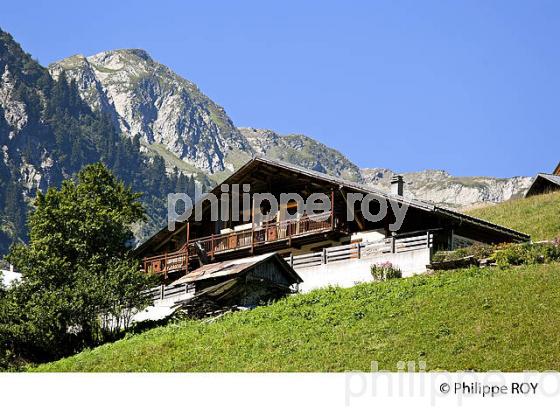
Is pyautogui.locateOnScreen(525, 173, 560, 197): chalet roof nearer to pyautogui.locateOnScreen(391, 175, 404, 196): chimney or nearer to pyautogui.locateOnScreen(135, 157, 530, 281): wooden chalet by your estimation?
pyautogui.locateOnScreen(391, 175, 404, 196): chimney

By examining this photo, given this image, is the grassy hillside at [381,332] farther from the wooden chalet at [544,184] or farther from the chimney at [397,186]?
the wooden chalet at [544,184]

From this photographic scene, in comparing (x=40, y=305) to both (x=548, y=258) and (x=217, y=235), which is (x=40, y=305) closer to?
(x=217, y=235)

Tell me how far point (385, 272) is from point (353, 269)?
2502mm

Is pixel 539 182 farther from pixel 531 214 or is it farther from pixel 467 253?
pixel 467 253

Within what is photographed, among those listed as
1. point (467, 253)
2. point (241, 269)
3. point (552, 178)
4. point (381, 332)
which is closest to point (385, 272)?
point (467, 253)

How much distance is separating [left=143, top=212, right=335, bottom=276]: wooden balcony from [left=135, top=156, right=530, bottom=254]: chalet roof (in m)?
1.64

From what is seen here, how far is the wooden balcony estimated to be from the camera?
4525 cm

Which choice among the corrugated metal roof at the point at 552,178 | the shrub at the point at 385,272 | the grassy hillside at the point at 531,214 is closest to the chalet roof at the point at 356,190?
the shrub at the point at 385,272

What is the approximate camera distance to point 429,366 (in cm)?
2370

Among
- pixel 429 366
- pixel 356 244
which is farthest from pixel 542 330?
pixel 356 244

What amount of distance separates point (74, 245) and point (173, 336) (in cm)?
858

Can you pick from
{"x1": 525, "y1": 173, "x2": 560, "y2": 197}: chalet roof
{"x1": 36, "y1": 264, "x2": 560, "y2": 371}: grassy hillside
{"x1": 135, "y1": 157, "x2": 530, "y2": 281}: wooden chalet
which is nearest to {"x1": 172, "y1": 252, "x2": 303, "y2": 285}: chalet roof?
{"x1": 36, "y1": 264, "x2": 560, "y2": 371}: grassy hillside

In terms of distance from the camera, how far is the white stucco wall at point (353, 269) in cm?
3941

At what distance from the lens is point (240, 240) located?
48.3 meters
